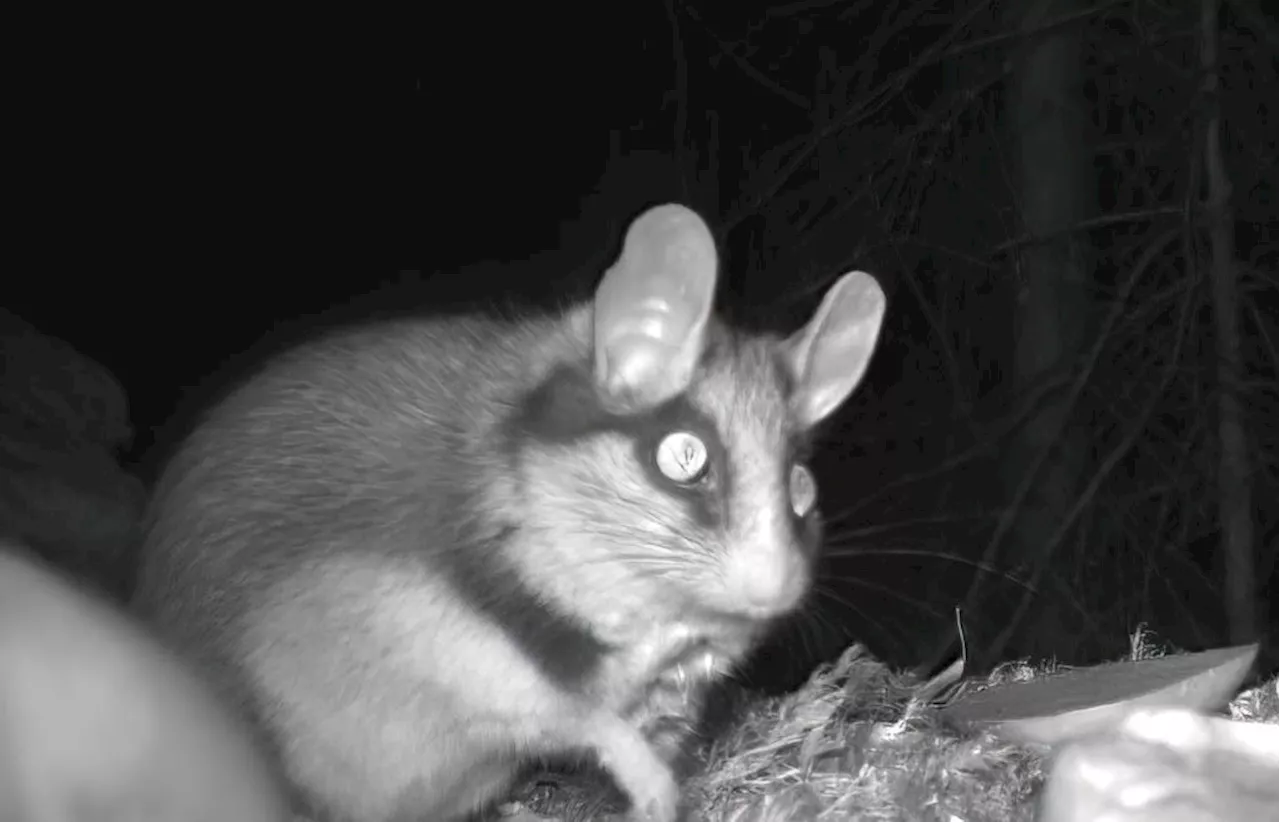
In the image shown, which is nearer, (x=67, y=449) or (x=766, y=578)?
(x=766, y=578)

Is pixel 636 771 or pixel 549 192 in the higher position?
pixel 549 192

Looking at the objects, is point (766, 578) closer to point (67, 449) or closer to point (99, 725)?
point (99, 725)

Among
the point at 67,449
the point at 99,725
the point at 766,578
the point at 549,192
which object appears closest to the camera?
the point at 99,725

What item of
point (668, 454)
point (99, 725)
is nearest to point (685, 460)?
point (668, 454)

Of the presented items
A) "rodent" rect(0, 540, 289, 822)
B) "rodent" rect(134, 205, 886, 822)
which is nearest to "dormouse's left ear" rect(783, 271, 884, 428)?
"rodent" rect(134, 205, 886, 822)

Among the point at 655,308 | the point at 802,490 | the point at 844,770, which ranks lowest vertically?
the point at 844,770

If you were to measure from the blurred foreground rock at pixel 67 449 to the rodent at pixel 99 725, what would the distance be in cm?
19

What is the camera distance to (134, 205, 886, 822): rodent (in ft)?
1.82

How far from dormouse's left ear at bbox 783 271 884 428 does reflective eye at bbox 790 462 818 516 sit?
0.03 metres

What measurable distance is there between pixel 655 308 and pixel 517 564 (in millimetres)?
131

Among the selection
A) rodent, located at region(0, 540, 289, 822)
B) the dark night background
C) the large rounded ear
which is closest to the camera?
rodent, located at region(0, 540, 289, 822)

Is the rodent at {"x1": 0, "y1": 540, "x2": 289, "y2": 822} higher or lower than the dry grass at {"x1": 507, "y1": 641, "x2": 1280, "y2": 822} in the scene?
higher

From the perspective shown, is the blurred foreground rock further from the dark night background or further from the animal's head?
the animal's head

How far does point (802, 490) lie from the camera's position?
617 millimetres
